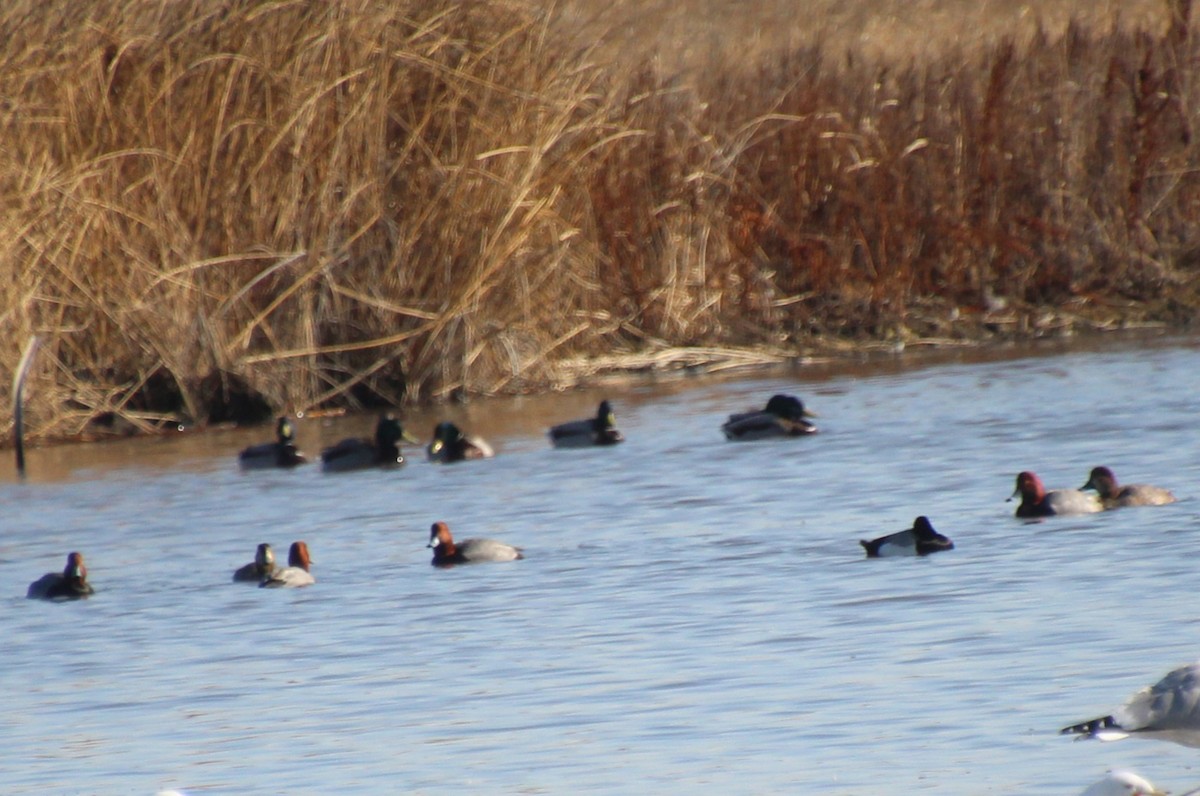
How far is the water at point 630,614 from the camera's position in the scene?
6316mm

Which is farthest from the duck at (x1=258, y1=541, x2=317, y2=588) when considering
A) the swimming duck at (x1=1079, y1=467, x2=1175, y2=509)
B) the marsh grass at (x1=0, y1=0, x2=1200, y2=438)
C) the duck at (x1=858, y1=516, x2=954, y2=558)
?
the marsh grass at (x1=0, y1=0, x2=1200, y2=438)

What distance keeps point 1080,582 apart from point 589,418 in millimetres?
6503

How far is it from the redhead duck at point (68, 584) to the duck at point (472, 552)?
1.60m

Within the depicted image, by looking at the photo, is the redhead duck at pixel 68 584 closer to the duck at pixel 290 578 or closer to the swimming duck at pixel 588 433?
the duck at pixel 290 578

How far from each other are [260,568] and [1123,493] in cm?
407

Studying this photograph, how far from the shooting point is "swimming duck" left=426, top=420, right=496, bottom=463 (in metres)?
13.5

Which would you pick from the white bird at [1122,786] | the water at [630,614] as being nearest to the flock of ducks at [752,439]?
the white bird at [1122,786]

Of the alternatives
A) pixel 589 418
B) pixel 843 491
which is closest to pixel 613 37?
pixel 589 418

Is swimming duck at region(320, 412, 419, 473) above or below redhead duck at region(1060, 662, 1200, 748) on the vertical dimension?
above

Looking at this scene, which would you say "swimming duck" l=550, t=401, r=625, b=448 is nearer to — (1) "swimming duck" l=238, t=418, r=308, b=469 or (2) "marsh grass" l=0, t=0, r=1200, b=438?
(1) "swimming duck" l=238, t=418, r=308, b=469

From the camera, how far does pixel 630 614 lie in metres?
8.53

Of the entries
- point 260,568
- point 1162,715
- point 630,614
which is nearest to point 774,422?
point 260,568

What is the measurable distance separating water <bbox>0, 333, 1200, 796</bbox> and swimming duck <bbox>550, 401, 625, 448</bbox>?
135mm

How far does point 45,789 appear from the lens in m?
6.34
